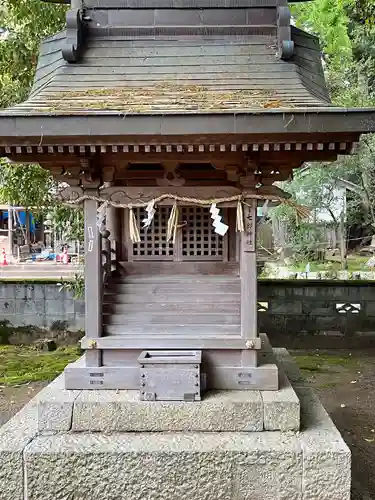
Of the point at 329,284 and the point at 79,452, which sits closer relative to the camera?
the point at 79,452

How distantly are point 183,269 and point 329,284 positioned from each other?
7.13 metres

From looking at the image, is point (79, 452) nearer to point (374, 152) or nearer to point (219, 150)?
point (219, 150)

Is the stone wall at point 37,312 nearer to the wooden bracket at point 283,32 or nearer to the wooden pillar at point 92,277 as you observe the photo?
the wooden pillar at point 92,277

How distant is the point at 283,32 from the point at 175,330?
3406mm

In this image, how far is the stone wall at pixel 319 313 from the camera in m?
11.1

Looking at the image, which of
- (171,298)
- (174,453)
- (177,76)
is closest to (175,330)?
(171,298)

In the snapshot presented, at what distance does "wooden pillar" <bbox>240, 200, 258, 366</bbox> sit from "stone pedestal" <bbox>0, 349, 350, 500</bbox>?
22.8 inches

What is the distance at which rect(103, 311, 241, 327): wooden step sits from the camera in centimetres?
468

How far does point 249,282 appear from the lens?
14.8 feet

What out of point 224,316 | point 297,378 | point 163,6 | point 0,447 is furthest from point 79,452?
point 163,6

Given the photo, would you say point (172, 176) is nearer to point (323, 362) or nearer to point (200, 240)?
point (200, 240)

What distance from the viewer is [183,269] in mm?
4969

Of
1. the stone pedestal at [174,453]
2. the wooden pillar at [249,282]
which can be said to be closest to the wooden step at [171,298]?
the wooden pillar at [249,282]

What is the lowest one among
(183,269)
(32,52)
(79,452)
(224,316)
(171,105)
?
(79,452)
